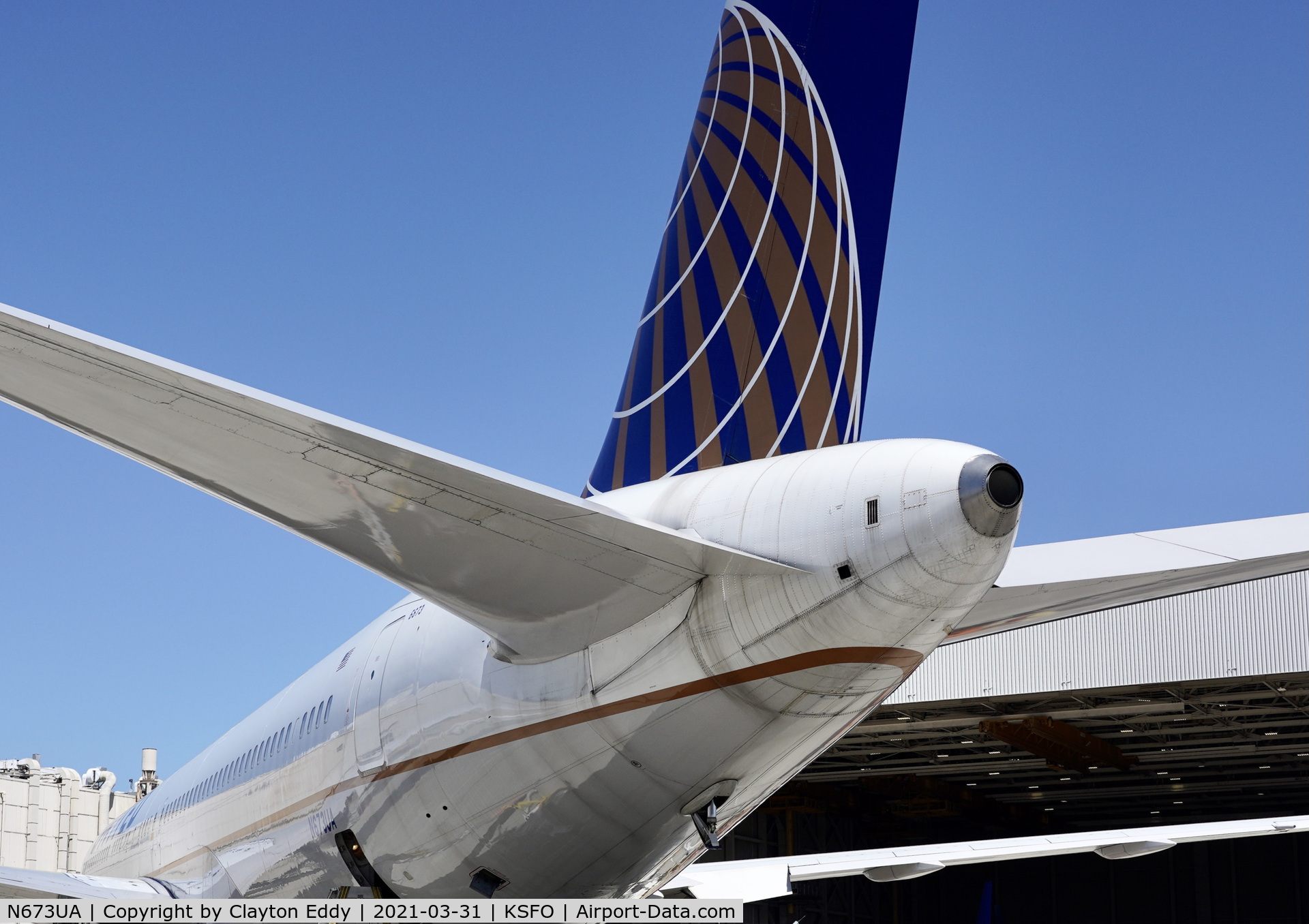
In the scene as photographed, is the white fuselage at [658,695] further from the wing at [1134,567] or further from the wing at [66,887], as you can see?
the wing at [66,887]

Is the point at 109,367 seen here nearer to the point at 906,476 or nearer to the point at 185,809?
the point at 906,476

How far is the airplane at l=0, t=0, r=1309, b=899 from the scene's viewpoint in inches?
191

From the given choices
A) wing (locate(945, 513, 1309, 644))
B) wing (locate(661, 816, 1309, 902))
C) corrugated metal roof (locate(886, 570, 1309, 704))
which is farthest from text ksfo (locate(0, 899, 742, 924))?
corrugated metal roof (locate(886, 570, 1309, 704))

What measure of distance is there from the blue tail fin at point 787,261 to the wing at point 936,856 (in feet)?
19.3

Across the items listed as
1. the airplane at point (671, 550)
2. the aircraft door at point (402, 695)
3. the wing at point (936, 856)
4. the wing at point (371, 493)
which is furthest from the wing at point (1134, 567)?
the wing at point (936, 856)

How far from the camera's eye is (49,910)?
4.32 metres

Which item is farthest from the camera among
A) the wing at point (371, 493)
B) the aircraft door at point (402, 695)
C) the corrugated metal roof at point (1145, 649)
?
the corrugated metal roof at point (1145, 649)

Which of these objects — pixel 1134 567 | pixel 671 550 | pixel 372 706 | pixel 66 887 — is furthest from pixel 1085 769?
pixel 671 550

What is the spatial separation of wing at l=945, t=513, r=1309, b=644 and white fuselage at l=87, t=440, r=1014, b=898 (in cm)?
65

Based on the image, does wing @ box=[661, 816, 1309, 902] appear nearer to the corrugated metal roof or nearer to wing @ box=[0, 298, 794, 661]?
wing @ box=[0, 298, 794, 661]

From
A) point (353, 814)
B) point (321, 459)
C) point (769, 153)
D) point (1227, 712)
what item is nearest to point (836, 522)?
point (321, 459)

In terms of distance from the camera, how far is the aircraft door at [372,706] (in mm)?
8094

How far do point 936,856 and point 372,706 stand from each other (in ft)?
24.7

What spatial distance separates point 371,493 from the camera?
4902 millimetres
